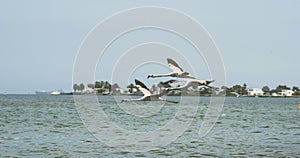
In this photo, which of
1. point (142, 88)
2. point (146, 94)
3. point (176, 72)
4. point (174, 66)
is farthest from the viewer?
point (142, 88)

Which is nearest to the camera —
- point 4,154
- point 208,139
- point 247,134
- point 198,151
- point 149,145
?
point 4,154

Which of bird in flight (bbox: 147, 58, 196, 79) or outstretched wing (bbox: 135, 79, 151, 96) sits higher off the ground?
bird in flight (bbox: 147, 58, 196, 79)

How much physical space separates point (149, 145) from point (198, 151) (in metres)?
3.74

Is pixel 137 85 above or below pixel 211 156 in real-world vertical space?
above

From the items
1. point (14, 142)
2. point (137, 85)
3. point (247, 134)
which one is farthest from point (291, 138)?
point (137, 85)

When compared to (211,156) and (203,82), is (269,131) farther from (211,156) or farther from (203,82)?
(203,82)

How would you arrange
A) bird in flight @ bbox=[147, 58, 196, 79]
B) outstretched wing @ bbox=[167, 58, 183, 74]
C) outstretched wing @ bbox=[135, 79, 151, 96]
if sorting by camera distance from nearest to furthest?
bird in flight @ bbox=[147, 58, 196, 79], outstretched wing @ bbox=[167, 58, 183, 74], outstretched wing @ bbox=[135, 79, 151, 96]

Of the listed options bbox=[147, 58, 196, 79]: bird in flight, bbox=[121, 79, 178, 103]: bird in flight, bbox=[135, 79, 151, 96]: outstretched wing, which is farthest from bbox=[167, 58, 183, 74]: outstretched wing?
bbox=[135, 79, 151, 96]: outstretched wing

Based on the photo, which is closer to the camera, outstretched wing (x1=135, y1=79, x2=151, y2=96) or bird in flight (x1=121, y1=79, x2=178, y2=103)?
bird in flight (x1=121, y1=79, x2=178, y2=103)

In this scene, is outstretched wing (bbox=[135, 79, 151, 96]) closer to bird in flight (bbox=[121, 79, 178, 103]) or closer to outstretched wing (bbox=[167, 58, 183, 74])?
bird in flight (bbox=[121, 79, 178, 103])

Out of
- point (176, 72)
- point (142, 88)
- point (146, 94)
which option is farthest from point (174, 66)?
point (142, 88)

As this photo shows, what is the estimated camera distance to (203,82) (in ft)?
68.2

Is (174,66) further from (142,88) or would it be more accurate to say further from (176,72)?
(142,88)

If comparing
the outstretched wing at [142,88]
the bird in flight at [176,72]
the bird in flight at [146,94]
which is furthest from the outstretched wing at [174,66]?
the outstretched wing at [142,88]
